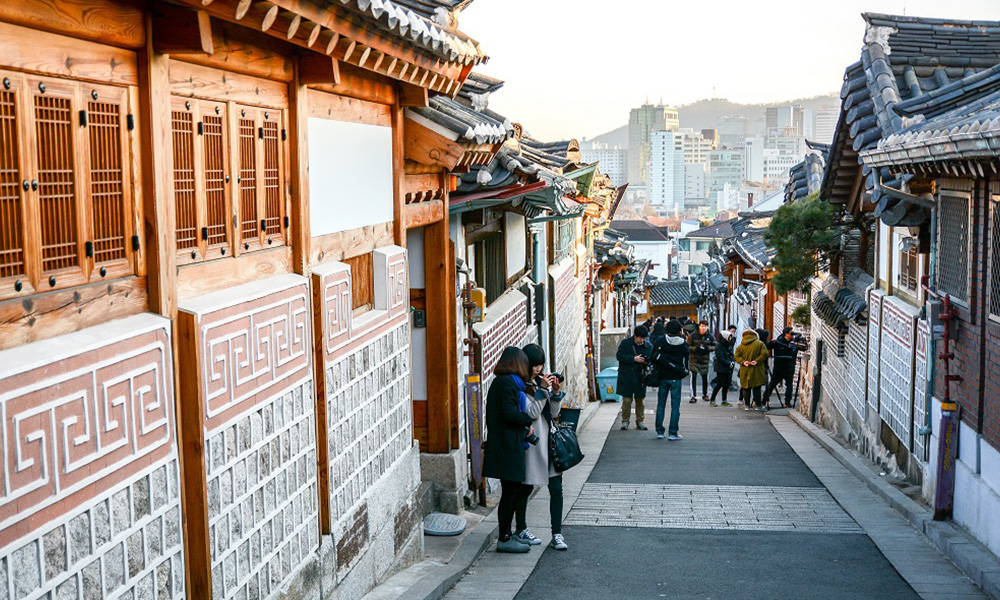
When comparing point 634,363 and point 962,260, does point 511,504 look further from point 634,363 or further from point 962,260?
point 634,363

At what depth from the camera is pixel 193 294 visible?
225 inches

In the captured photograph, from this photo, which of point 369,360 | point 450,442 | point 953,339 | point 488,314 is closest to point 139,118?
point 369,360

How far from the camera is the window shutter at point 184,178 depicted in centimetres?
564

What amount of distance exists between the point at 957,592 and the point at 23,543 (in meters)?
7.96

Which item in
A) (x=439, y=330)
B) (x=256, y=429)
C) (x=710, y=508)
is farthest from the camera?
(x=710, y=508)

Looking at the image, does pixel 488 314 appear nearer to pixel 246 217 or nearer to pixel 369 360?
pixel 369 360

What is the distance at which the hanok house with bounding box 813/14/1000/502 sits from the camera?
488 inches

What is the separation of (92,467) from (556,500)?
6.70 meters

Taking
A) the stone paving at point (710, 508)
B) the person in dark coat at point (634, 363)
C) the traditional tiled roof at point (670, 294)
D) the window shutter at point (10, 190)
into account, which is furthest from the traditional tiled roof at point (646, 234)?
the window shutter at point (10, 190)

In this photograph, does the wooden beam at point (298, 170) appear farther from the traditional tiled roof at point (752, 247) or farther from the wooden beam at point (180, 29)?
the traditional tiled roof at point (752, 247)

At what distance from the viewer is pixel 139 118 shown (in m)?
5.11

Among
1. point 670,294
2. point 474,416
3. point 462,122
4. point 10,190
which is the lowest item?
point 670,294

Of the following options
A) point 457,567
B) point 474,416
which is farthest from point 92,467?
point 474,416

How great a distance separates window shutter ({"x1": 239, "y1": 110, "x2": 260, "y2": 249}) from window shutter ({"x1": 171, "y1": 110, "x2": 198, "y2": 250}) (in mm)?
635
